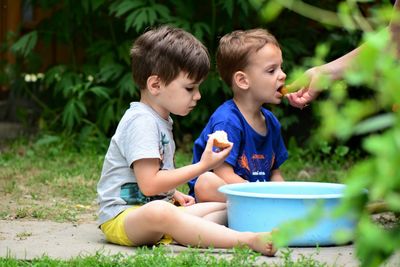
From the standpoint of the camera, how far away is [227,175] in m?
3.76

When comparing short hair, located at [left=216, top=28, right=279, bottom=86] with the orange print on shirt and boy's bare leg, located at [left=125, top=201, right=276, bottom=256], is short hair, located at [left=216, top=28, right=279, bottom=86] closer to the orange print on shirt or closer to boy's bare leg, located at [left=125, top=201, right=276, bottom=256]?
the orange print on shirt

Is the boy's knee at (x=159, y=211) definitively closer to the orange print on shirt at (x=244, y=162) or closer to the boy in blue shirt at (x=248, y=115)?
the boy in blue shirt at (x=248, y=115)

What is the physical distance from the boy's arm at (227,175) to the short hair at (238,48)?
0.51 metres

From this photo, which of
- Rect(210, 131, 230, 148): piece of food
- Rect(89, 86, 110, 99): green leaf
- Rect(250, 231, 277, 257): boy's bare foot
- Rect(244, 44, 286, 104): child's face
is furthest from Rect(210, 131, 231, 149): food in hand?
Rect(89, 86, 110, 99): green leaf

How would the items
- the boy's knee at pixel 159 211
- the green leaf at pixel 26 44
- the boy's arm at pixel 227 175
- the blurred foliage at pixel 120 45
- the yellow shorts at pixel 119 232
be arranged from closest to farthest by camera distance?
the boy's knee at pixel 159 211
the yellow shorts at pixel 119 232
the boy's arm at pixel 227 175
the blurred foliage at pixel 120 45
the green leaf at pixel 26 44

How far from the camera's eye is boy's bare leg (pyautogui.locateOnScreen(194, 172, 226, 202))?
3710mm

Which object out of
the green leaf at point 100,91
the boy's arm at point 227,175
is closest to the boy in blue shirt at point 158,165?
the boy's arm at point 227,175

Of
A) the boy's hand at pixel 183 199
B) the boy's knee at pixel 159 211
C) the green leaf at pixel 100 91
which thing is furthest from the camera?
the green leaf at pixel 100 91

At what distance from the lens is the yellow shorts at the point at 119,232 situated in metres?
3.29

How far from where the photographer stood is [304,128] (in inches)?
277

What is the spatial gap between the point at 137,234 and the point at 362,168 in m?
2.23

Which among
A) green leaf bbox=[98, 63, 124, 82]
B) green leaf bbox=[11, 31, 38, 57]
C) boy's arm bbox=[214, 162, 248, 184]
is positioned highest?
green leaf bbox=[11, 31, 38, 57]

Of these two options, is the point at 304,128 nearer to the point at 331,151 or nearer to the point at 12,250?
the point at 331,151

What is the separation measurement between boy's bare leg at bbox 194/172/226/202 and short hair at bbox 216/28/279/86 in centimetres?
58
